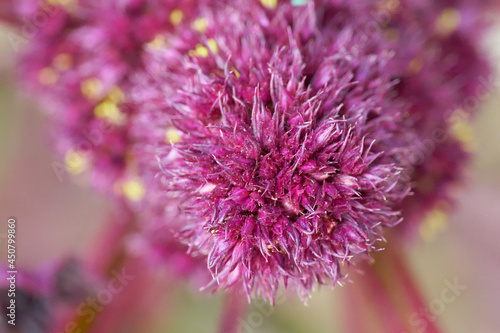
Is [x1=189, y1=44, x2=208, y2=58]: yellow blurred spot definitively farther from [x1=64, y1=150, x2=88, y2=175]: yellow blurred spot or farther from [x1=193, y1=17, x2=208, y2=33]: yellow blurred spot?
[x1=64, y1=150, x2=88, y2=175]: yellow blurred spot

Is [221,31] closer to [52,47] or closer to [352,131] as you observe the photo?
[352,131]

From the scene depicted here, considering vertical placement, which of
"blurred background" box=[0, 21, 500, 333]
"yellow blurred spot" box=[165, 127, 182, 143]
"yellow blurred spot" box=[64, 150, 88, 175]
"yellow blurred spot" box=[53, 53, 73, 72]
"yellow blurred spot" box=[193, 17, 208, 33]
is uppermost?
"yellow blurred spot" box=[193, 17, 208, 33]

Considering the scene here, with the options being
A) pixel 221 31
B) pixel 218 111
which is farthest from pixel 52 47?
pixel 218 111

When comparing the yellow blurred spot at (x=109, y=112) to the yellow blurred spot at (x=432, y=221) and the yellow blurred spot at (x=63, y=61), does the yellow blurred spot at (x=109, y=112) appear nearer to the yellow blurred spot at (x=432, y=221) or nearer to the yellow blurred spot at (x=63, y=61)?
the yellow blurred spot at (x=63, y=61)

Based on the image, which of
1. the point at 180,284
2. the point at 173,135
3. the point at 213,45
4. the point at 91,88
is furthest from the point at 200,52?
the point at 180,284

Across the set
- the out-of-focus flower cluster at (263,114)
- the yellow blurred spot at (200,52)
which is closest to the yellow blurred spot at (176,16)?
the out-of-focus flower cluster at (263,114)

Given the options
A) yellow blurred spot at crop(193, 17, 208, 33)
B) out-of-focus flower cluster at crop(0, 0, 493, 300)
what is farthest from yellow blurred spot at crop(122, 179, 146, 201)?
yellow blurred spot at crop(193, 17, 208, 33)
